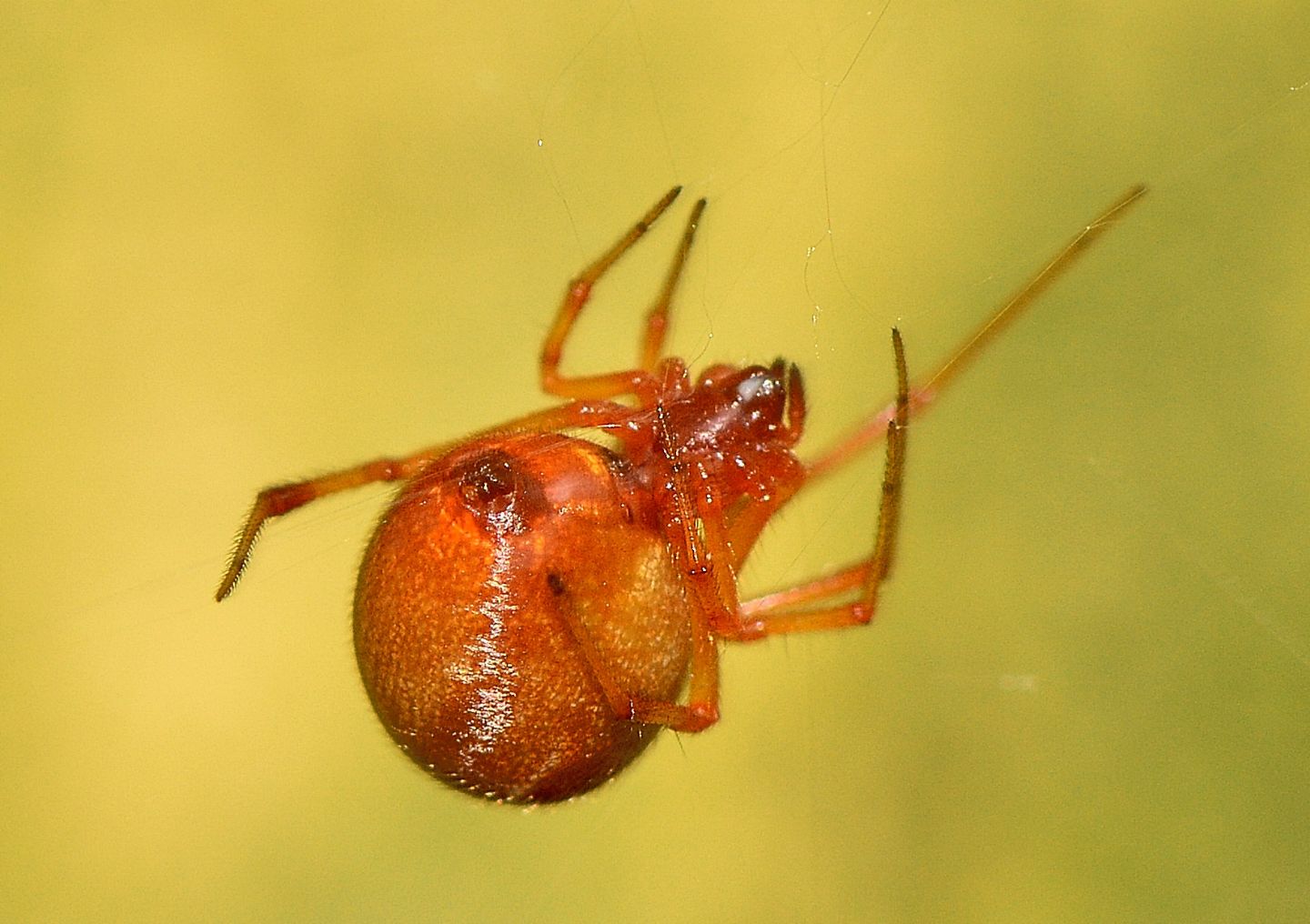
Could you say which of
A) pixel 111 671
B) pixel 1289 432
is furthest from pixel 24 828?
pixel 1289 432

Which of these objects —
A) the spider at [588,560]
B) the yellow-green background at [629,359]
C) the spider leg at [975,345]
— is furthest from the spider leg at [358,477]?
the yellow-green background at [629,359]

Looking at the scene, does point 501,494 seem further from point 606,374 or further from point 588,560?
point 606,374

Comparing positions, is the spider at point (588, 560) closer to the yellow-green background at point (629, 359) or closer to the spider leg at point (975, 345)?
the spider leg at point (975, 345)

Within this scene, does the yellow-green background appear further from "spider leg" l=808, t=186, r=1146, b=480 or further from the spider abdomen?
the spider abdomen

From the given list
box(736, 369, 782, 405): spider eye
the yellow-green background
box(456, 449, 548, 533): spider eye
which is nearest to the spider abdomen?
box(456, 449, 548, 533): spider eye

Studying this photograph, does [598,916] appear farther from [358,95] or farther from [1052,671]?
[358,95]

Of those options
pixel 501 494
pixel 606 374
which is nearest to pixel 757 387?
pixel 606 374
